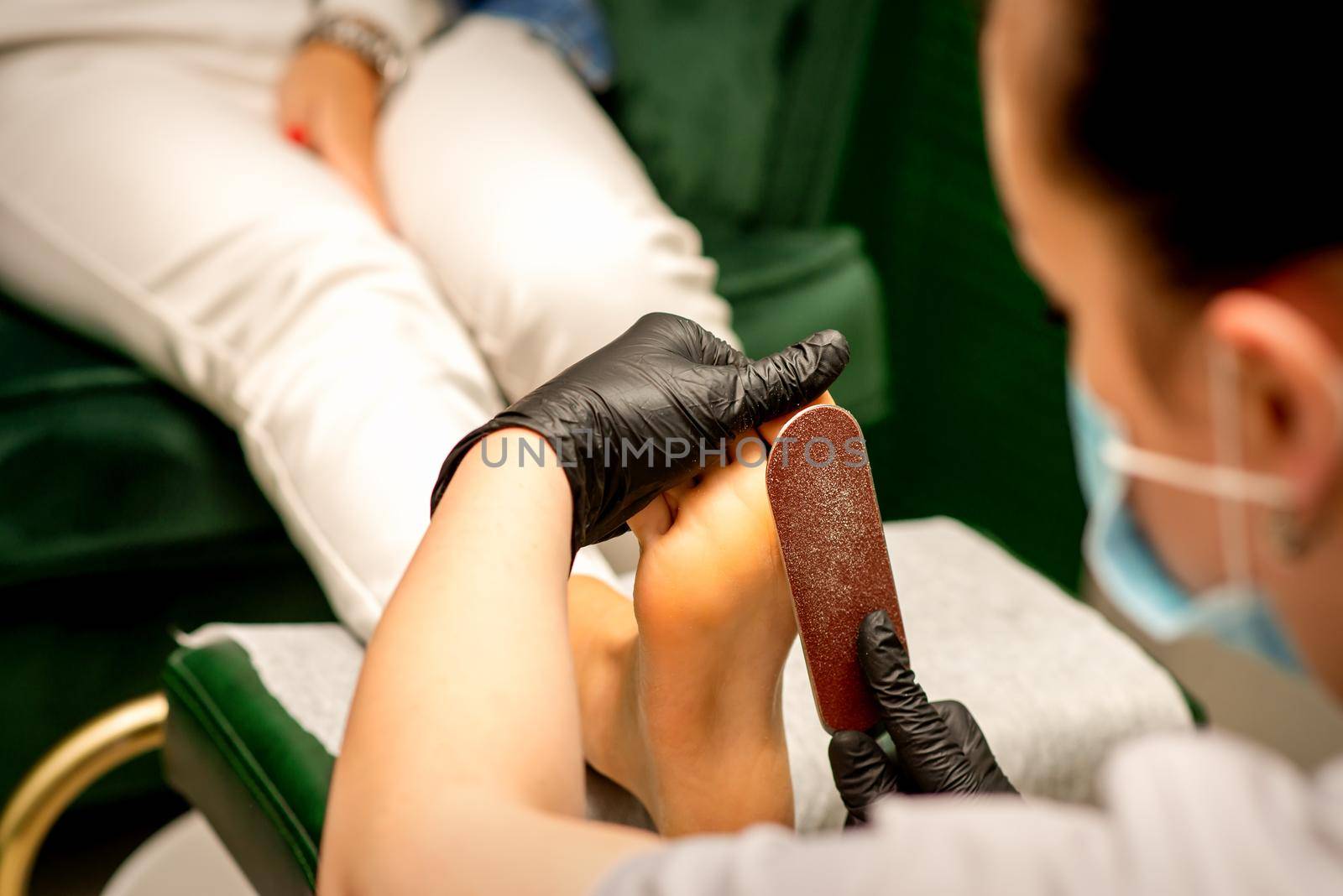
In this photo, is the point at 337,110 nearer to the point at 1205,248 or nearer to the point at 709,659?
the point at 709,659

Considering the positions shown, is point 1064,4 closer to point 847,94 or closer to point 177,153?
point 177,153

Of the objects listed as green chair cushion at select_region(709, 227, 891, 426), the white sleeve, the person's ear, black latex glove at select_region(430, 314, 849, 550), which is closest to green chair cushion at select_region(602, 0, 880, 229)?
green chair cushion at select_region(709, 227, 891, 426)

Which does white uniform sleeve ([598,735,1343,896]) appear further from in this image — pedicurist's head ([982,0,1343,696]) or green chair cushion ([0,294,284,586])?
green chair cushion ([0,294,284,586])

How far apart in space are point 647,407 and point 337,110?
0.60m

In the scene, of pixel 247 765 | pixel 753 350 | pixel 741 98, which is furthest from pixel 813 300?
pixel 247 765

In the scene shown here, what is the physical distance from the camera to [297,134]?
1.07 meters

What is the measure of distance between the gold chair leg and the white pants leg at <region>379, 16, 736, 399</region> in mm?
384

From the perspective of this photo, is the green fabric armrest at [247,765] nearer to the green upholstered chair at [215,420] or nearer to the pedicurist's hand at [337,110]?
the green upholstered chair at [215,420]

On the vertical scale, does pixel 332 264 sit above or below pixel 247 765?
above

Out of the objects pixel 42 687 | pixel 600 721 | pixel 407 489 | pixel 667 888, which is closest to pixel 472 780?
pixel 667 888

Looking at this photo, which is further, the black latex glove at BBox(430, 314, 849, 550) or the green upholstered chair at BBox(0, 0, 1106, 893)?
the green upholstered chair at BBox(0, 0, 1106, 893)

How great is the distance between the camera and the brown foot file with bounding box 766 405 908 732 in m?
0.63

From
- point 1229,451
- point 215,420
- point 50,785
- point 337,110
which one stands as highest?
point 1229,451

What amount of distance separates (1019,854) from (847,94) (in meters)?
1.11
